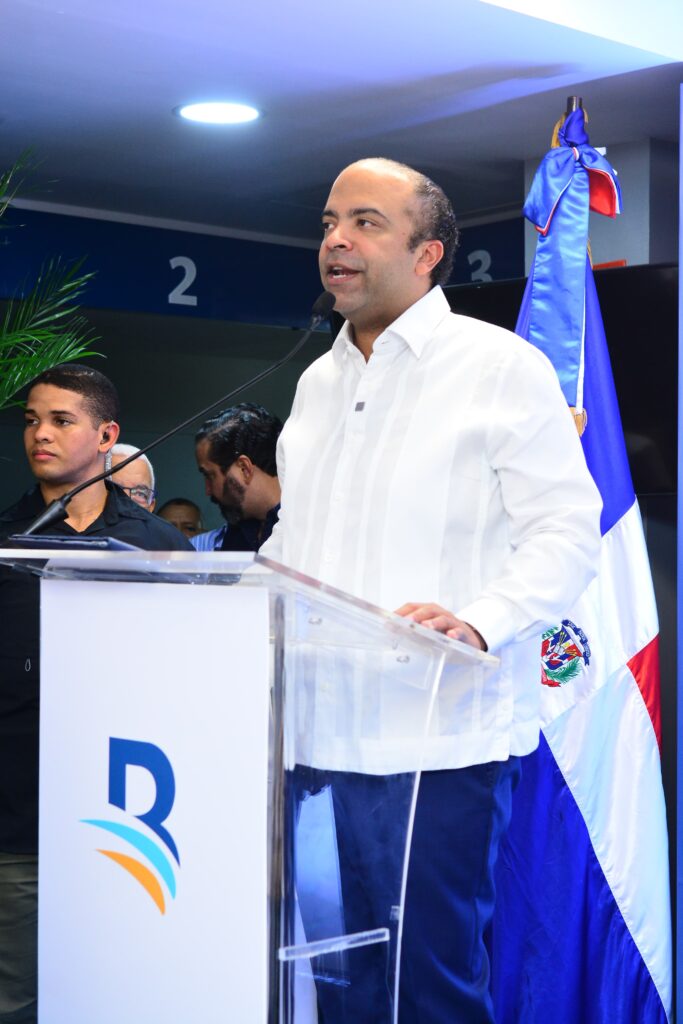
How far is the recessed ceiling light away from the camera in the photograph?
3877mm

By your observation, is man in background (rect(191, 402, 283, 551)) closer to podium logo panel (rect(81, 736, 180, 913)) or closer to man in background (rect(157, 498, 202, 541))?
man in background (rect(157, 498, 202, 541))

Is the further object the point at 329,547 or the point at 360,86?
the point at 360,86

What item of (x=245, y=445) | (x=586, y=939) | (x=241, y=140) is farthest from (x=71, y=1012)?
(x=241, y=140)

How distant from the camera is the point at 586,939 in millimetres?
3074

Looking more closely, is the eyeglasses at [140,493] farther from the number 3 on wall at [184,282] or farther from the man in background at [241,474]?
the number 3 on wall at [184,282]

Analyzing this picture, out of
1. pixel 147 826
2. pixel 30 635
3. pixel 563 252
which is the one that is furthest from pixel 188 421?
pixel 563 252

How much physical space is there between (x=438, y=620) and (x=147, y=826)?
0.43 metres

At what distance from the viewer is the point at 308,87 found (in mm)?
3691

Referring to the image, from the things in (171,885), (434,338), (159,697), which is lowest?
(171,885)

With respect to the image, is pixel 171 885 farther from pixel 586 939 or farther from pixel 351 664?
pixel 586 939

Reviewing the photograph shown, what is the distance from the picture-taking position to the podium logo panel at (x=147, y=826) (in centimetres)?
160

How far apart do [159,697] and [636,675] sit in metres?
1.76

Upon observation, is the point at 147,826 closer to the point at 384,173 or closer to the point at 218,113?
the point at 384,173

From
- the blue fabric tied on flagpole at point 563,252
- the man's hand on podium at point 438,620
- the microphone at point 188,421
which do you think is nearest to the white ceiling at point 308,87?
the blue fabric tied on flagpole at point 563,252
